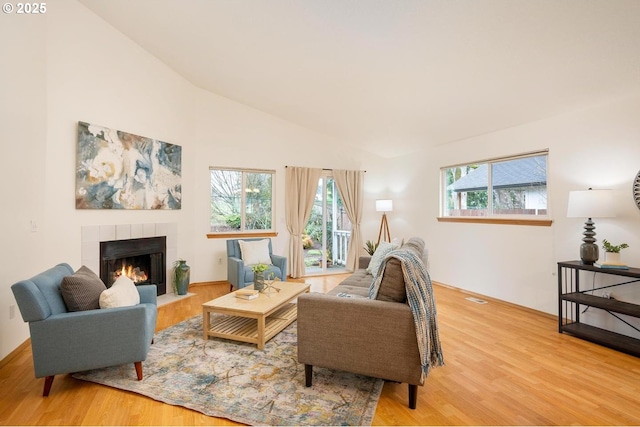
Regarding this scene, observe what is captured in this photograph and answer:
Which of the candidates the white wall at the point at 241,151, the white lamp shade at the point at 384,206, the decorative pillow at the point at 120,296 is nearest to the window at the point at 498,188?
the white lamp shade at the point at 384,206

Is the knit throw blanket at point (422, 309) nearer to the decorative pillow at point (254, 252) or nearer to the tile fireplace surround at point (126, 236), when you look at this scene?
the decorative pillow at point (254, 252)

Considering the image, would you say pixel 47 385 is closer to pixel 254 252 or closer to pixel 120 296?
pixel 120 296

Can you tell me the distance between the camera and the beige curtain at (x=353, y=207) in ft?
20.7

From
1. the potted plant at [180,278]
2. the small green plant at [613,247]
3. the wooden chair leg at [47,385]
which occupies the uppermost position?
the small green plant at [613,247]

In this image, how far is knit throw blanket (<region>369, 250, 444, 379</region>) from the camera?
1855mm

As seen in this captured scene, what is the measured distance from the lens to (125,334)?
86.1 inches

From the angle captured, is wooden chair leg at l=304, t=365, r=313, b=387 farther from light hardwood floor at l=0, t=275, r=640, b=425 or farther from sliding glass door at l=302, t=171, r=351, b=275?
sliding glass door at l=302, t=171, r=351, b=275

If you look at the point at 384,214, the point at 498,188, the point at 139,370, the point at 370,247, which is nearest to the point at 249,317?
the point at 139,370

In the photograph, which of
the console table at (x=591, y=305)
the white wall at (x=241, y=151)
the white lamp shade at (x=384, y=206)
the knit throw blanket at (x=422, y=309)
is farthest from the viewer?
the white lamp shade at (x=384, y=206)

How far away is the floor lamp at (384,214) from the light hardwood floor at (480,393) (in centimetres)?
318

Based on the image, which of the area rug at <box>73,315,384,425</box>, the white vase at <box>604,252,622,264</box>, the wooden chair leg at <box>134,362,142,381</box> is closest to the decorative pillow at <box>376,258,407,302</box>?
the area rug at <box>73,315,384,425</box>

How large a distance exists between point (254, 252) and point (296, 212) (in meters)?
1.30

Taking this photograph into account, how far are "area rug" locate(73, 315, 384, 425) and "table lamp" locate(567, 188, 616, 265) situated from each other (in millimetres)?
2518

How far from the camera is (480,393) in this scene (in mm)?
2137
